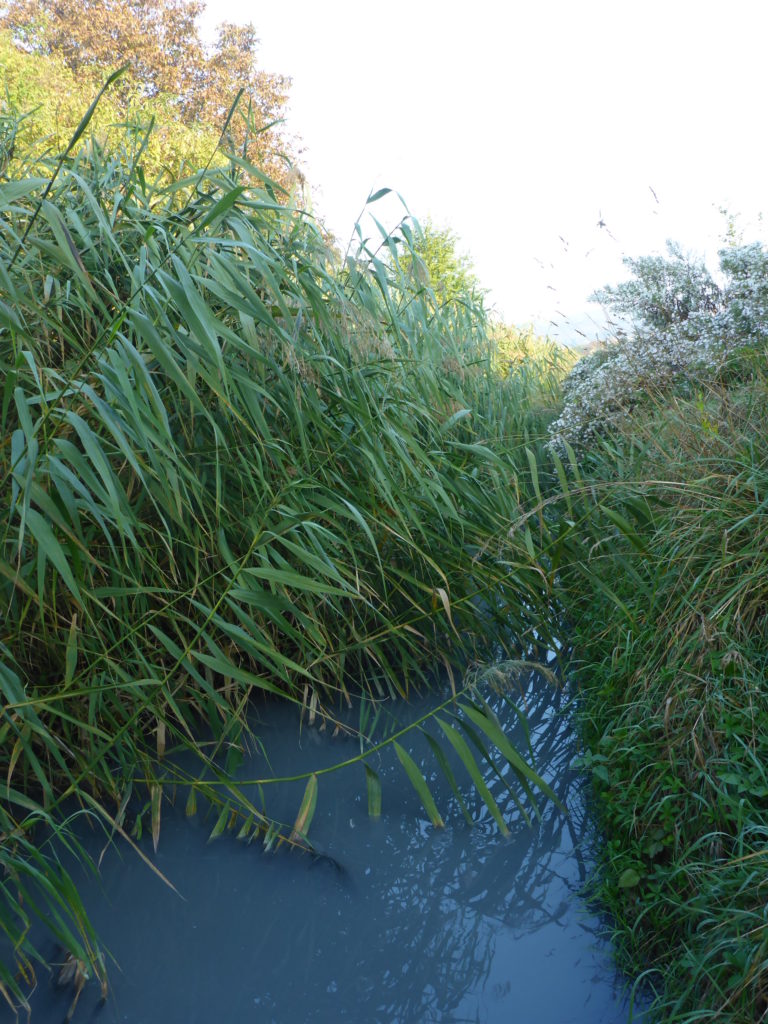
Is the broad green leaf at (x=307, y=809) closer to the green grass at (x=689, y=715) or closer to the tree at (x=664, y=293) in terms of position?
the green grass at (x=689, y=715)

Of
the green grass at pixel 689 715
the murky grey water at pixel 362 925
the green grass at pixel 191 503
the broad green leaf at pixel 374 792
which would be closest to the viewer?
the green grass at pixel 689 715

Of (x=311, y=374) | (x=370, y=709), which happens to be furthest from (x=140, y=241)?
(x=370, y=709)

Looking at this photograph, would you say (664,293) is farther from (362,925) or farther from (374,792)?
(362,925)

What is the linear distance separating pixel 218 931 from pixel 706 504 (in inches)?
68.7

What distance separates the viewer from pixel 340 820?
2494 millimetres

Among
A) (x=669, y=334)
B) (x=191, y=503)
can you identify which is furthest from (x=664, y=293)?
(x=191, y=503)

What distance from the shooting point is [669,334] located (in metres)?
4.38

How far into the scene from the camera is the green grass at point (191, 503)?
1988 millimetres

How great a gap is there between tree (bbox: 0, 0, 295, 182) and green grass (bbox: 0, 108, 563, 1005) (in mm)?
14499

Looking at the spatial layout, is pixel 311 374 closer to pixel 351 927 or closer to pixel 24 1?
pixel 351 927

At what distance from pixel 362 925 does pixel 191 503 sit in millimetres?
1271

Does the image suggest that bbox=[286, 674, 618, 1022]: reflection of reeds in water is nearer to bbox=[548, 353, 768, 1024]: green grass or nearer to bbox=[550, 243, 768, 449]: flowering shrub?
bbox=[548, 353, 768, 1024]: green grass

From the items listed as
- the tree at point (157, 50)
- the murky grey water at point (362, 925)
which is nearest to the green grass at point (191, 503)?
the murky grey water at point (362, 925)

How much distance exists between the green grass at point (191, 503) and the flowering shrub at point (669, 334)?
1.09 m
